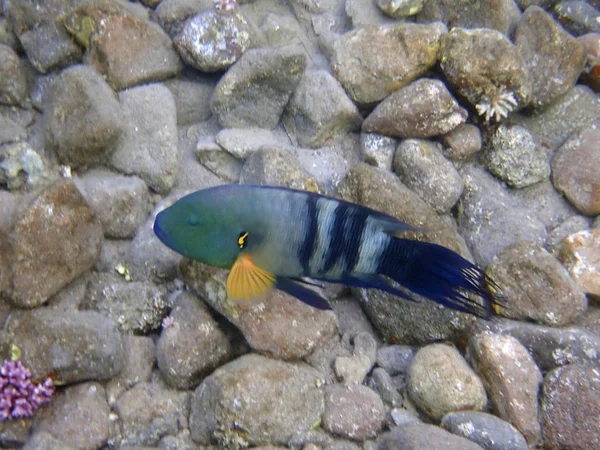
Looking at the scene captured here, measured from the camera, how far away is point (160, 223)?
8.56 ft

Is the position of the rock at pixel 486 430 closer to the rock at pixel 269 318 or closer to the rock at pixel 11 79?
the rock at pixel 269 318

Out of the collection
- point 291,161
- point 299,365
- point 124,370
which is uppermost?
point 291,161

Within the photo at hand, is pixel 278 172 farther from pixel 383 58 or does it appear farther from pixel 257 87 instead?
A: pixel 383 58

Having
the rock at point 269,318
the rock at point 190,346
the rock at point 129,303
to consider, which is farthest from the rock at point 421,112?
the rock at point 129,303

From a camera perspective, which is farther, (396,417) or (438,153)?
(438,153)

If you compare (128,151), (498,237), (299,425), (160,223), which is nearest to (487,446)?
(299,425)

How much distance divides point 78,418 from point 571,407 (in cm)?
310

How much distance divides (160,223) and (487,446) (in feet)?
7.60

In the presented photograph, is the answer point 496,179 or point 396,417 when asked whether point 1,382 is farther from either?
point 496,179

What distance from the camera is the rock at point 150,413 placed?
114 inches

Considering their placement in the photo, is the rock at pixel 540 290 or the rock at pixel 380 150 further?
the rock at pixel 380 150

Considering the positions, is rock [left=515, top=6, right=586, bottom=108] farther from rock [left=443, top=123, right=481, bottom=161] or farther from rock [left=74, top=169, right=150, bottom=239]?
rock [left=74, top=169, right=150, bottom=239]

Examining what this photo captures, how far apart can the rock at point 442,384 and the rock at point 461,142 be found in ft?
6.00

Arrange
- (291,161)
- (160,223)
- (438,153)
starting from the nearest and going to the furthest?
(160,223), (291,161), (438,153)
